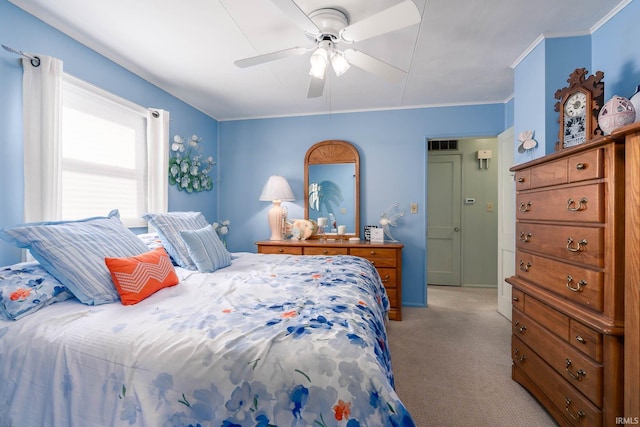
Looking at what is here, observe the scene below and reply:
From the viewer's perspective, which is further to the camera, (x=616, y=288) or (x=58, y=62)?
(x=58, y=62)

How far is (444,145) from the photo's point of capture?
4.77 metres

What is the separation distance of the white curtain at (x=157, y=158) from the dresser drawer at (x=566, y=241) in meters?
2.99

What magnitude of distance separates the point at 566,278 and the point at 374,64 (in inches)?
65.7

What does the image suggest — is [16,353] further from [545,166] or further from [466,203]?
[466,203]

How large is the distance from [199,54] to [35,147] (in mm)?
1323

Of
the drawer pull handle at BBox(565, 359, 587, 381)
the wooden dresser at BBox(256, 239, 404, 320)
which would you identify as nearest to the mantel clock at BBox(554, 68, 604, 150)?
the drawer pull handle at BBox(565, 359, 587, 381)

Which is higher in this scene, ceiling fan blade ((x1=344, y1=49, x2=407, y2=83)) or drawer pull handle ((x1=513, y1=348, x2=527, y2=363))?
ceiling fan blade ((x1=344, y1=49, x2=407, y2=83))

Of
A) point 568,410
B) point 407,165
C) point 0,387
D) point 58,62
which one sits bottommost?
point 568,410

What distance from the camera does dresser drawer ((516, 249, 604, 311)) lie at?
133 centimetres

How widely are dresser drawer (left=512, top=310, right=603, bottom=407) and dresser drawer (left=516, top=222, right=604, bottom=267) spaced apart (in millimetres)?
457

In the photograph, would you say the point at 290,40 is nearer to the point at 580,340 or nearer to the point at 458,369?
the point at 580,340

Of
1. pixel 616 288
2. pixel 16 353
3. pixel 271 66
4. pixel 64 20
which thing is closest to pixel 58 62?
pixel 64 20

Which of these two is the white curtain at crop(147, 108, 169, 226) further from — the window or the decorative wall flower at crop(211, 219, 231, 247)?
the decorative wall flower at crop(211, 219, 231, 247)

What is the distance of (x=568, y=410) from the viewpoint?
1.49 m
